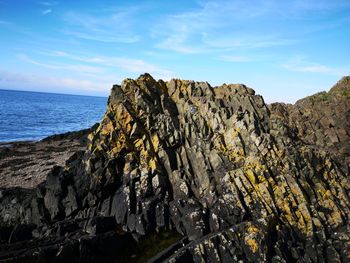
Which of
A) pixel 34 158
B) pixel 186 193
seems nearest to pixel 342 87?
pixel 186 193

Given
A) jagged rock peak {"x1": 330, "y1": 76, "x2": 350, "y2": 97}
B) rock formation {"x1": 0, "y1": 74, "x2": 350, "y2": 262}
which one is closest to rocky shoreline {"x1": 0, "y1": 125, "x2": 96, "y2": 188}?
rock formation {"x1": 0, "y1": 74, "x2": 350, "y2": 262}

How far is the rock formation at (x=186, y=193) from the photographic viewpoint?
19734mm

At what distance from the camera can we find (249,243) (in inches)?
764

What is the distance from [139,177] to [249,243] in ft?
33.6

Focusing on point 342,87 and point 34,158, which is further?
point 34,158

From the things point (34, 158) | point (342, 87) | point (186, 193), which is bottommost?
point (34, 158)

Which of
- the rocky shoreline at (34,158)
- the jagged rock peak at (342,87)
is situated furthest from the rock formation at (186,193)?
the jagged rock peak at (342,87)

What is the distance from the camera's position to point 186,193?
23797 mm

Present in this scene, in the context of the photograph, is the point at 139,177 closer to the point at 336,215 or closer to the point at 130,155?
the point at 130,155

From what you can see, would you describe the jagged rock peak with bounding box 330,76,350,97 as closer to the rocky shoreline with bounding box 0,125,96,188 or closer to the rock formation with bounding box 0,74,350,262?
the rock formation with bounding box 0,74,350,262

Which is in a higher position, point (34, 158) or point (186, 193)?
point (186, 193)

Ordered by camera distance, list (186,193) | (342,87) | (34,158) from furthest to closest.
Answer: (34,158) < (342,87) < (186,193)

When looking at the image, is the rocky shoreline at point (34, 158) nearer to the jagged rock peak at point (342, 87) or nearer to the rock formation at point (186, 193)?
the rock formation at point (186, 193)

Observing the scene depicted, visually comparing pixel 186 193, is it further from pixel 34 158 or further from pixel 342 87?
pixel 342 87
